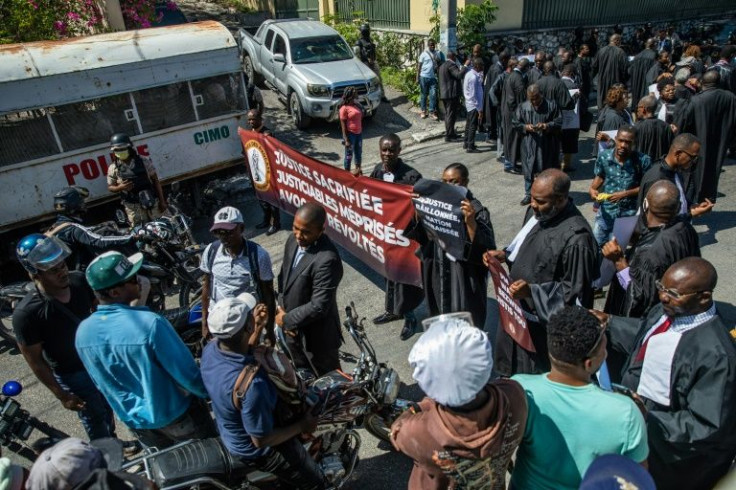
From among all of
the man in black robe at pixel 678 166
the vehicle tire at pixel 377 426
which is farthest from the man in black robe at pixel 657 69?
the vehicle tire at pixel 377 426

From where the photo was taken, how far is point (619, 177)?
19.5 feet

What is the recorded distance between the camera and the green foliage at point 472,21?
44.6 ft

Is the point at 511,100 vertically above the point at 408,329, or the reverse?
the point at 511,100

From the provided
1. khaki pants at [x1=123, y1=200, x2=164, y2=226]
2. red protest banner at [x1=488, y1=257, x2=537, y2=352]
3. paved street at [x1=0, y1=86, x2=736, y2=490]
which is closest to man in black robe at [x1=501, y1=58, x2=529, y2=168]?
paved street at [x1=0, y1=86, x2=736, y2=490]

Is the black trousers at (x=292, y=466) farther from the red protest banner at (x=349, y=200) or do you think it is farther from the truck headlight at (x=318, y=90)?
the truck headlight at (x=318, y=90)

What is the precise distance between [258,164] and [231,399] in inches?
216

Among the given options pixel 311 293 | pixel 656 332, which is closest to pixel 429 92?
pixel 311 293

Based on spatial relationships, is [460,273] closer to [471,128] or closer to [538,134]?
[538,134]

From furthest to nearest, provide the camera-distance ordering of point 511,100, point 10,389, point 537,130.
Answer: point 511,100
point 537,130
point 10,389

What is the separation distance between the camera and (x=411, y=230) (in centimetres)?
499

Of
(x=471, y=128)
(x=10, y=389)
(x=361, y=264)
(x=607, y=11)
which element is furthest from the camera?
(x=607, y=11)

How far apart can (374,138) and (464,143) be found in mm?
2183

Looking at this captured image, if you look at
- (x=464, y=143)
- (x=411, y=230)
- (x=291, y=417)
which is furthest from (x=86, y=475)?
(x=464, y=143)

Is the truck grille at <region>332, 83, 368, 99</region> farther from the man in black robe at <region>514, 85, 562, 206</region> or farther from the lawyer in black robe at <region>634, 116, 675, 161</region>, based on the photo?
the lawyer in black robe at <region>634, 116, 675, 161</region>
